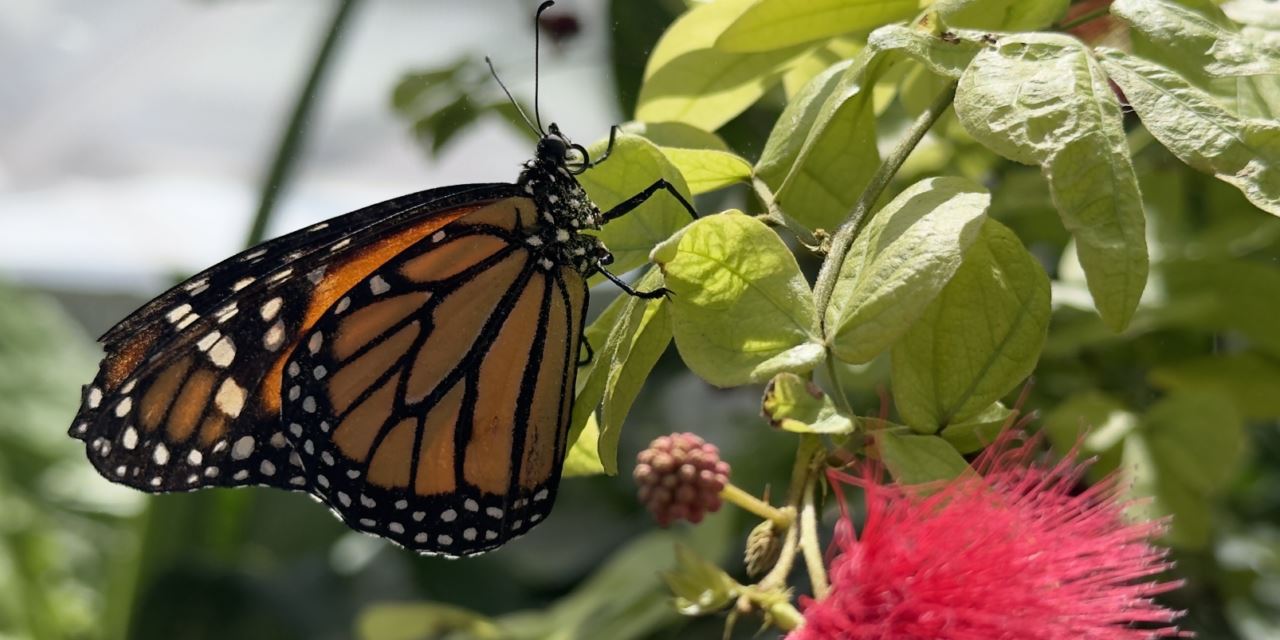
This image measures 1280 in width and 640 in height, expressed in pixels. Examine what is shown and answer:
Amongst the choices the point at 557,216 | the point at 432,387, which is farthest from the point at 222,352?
the point at 557,216

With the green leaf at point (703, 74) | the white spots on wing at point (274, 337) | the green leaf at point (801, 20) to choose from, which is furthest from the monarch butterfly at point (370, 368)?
the green leaf at point (801, 20)

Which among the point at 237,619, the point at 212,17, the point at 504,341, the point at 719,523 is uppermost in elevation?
the point at 212,17

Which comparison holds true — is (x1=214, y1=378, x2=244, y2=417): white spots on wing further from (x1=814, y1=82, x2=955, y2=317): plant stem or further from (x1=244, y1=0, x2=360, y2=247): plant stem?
(x1=244, y1=0, x2=360, y2=247): plant stem

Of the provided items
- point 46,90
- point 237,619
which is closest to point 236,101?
point 46,90

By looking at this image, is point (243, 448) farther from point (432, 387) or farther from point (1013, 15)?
point (1013, 15)

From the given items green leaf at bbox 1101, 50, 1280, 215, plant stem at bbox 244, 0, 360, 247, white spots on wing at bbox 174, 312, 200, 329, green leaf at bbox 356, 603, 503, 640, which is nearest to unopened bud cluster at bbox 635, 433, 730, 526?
green leaf at bbox 1101, 50, 1280, 215

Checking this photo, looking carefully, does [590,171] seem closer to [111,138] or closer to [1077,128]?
[1077,128]
